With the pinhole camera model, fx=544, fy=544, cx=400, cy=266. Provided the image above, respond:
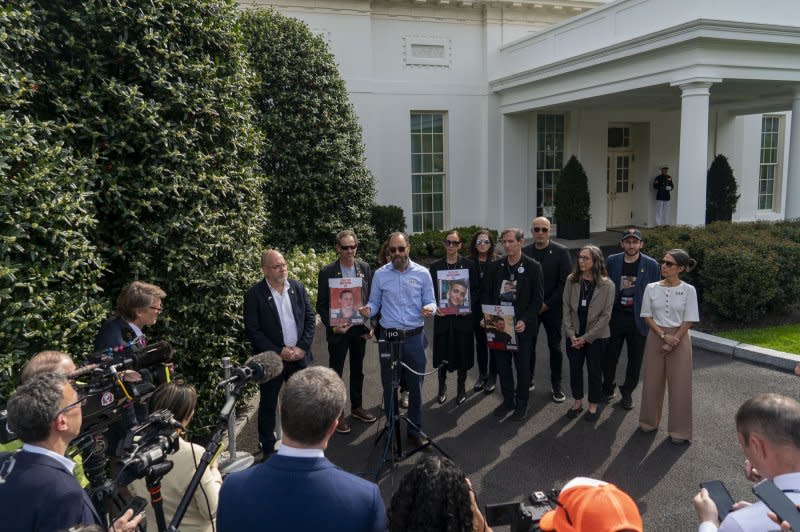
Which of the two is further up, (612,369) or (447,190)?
(447,190)

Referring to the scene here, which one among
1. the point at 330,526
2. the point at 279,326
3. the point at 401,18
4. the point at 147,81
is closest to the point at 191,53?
the point at 147,81

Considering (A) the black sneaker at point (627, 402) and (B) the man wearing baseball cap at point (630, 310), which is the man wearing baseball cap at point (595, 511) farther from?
(A) the black sneaker at point (627, 402)

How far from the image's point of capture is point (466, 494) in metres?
2.04

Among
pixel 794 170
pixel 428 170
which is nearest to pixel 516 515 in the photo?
pixel 794 170

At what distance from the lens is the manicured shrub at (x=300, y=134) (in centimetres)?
1232

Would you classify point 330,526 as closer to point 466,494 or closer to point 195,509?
point 466,494

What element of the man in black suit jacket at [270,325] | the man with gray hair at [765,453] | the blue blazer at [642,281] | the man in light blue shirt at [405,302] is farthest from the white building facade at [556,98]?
the man with gray hair at [765,453]

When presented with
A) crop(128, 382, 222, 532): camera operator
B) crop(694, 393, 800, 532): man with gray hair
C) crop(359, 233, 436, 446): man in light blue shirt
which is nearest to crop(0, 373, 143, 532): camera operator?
crop(128, 382, 222, 532): camera operator

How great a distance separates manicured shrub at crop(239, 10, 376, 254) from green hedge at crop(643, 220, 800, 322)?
23.5ft

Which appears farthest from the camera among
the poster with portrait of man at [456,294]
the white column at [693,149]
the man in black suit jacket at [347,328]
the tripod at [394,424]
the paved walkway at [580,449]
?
the white column at [693,149]

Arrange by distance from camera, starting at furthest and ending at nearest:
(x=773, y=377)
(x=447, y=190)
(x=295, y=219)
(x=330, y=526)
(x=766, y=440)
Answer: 1. (x=447, y=190)
2. (x=295, y=219)
3. (x=773, y=377)
4. (x=766, y=440)
5. (x=330, y=526)

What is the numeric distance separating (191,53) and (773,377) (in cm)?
785

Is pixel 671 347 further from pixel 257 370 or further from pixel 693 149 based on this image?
pixel 693 149

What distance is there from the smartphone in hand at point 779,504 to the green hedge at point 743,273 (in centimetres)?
813
